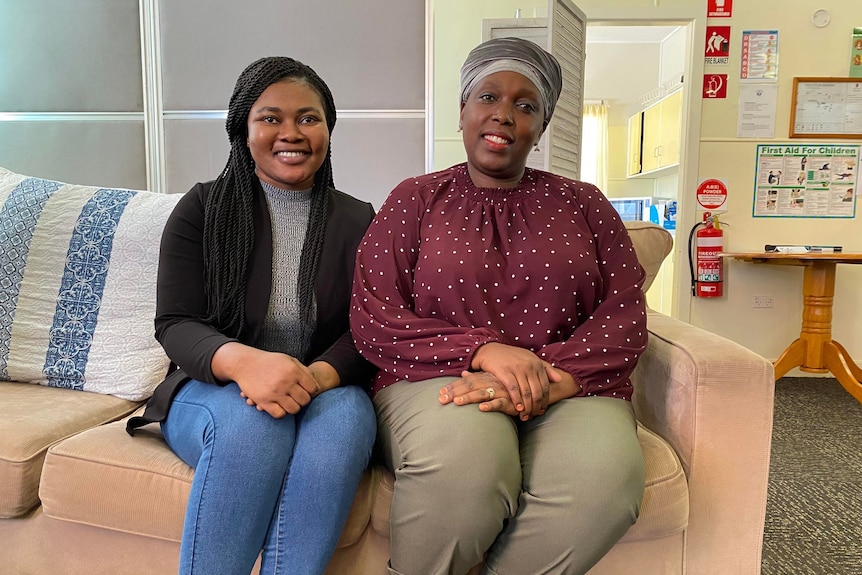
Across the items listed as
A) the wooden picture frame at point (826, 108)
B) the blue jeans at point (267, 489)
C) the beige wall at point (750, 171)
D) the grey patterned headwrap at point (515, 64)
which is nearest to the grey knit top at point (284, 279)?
the blue jeans at point (267, 489)

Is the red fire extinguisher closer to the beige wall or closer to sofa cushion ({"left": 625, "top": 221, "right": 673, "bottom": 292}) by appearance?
the beige wall

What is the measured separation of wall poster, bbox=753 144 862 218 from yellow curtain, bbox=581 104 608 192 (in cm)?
361

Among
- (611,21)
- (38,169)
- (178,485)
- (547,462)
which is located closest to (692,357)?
(547,462)

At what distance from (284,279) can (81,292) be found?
0.62 metres

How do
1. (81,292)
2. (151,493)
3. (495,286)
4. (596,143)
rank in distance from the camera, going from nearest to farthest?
(151,493) → (495,286) → (81,292) → (596,143)

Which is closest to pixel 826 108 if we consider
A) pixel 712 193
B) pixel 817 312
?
pixel 712 193

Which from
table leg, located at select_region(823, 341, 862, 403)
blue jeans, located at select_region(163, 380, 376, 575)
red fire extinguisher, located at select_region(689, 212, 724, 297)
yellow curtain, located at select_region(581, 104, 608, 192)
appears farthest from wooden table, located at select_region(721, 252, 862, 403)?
yellow curtain, located at select_region(581, 104, 608, 192)

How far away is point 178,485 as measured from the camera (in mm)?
966

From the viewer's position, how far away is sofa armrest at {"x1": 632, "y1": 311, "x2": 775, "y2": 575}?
103cm

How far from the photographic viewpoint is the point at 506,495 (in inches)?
33.9

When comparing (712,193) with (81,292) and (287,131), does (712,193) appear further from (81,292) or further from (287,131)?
(81,292)

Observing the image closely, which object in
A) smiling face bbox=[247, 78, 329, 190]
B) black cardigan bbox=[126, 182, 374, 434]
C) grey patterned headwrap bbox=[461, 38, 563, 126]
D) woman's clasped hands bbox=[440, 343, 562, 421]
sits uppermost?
grey patterned headwrap bbox=[461, 38, 563, 126]

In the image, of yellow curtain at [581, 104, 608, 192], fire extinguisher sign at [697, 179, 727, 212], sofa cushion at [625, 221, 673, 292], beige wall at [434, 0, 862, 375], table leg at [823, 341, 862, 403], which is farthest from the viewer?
yellow curtain at [581, 104, 608, 192]

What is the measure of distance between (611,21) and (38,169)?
9.83ft
